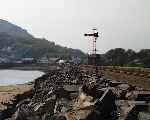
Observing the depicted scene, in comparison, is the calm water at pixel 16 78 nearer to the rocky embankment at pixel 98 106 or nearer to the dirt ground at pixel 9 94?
the dirt ground at pixel 9 94

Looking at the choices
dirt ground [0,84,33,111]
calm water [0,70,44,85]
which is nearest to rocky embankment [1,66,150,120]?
dirt ground [0,84,33,111]

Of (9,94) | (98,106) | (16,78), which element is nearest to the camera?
(98,106)

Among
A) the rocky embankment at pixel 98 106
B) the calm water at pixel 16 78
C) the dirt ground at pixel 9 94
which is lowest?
the calm water at pixel 16 78

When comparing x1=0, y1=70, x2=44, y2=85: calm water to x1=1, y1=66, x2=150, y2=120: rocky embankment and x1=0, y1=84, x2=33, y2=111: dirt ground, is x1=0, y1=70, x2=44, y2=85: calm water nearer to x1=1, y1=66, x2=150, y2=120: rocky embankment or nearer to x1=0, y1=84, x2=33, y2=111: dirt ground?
x1=0, y1=84, x2=33, y2=111: dirt ground

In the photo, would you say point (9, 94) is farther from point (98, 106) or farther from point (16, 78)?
point (16, 78)

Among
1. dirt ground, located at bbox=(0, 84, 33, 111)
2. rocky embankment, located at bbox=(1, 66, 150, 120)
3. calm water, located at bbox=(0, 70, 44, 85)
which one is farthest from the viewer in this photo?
calm water, located at bbox=(0, 70, 44, 85)

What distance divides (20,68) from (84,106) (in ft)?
542

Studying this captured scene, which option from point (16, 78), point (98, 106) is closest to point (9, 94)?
point (98, 106)

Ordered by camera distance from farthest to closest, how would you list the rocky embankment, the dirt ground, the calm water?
the calm water
the dirt ground
the rocky embankment

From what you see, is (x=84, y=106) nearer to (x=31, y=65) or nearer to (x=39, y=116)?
(x=39, y=116)

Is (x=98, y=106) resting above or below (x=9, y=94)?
above

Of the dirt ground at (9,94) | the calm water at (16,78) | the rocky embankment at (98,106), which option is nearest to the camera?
the rocky embankment at (98,106)

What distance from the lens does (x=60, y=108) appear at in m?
16.2

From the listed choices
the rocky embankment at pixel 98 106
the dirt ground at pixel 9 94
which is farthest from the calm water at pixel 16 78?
the rocky embankment at pixel 98 106
